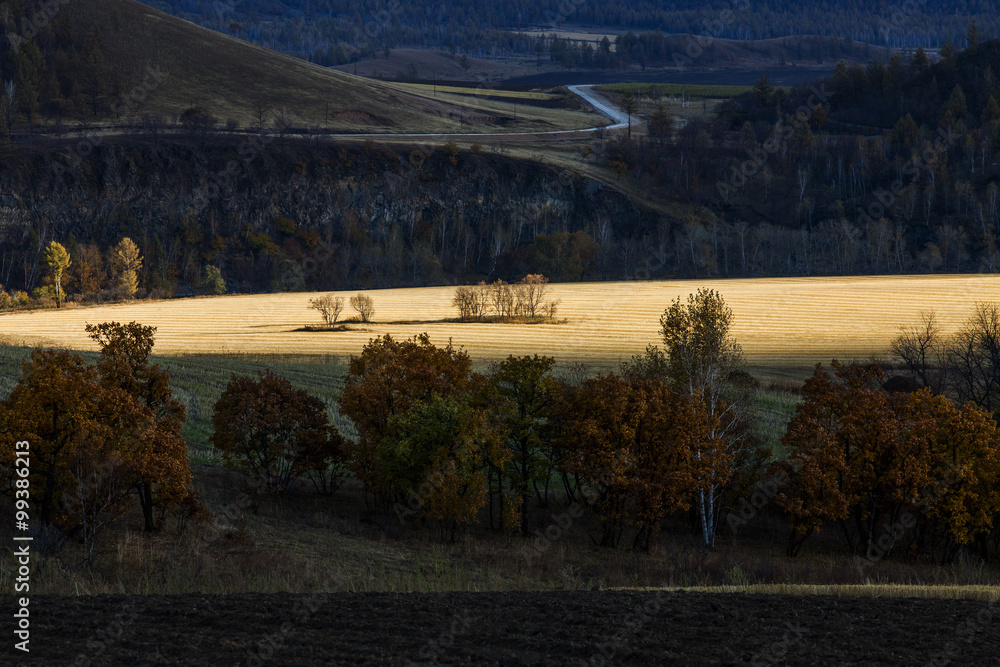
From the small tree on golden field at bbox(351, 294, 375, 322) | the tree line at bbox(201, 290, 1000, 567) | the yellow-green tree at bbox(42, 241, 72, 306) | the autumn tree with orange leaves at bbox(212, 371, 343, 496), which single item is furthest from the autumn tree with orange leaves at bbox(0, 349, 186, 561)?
the yellow-green tree at bbox(42, 241, 72, 306)

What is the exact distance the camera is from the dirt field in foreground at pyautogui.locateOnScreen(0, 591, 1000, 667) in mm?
15734

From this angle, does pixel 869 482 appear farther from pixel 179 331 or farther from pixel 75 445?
pixel 179 331

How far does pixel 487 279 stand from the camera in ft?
477

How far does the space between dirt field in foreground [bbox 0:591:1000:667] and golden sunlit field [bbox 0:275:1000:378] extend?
52465 mm

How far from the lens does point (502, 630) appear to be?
17.4 metres

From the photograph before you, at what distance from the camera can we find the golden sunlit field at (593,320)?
261ft

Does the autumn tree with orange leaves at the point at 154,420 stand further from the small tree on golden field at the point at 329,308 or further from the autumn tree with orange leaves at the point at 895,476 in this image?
the small tree on golden field at the point at 329,308

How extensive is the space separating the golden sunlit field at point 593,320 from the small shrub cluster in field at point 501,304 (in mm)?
2097

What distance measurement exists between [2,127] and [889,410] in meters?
163

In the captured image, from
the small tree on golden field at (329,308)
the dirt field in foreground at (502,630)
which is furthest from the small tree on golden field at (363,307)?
the dirt field in foreground at (502,630)

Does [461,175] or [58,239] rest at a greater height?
[461,175]

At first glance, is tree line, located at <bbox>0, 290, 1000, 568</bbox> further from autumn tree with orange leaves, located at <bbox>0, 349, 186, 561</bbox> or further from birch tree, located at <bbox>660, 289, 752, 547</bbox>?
autumn tree with orange leaves, located at <bbox>0, 349, 186, 561</bbox>

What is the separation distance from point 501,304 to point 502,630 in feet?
279

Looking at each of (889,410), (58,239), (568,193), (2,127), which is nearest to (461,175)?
(568,193)
